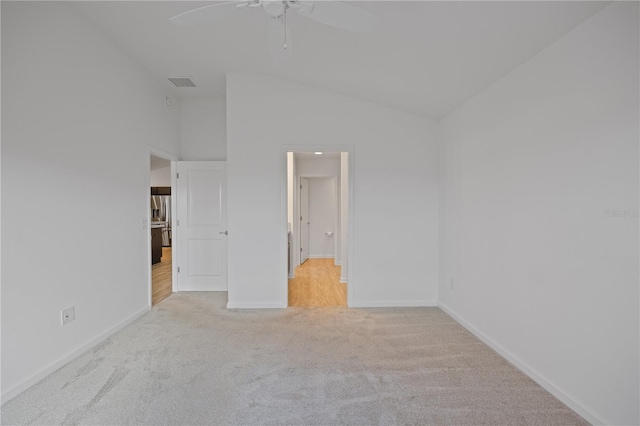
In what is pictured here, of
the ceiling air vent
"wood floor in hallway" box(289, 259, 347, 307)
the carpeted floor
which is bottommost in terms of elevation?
the carpeted floor

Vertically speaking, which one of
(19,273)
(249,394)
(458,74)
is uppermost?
(458,74)

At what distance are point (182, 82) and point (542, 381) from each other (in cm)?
468

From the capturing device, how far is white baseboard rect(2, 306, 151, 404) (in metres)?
1.93

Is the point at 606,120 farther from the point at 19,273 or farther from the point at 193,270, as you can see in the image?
the point at 193,270

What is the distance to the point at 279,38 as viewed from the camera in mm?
1740

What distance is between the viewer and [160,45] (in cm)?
294

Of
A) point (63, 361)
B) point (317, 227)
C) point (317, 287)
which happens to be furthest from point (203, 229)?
point (317, 227)

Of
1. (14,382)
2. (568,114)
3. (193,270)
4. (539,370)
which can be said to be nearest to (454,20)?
(568,114)

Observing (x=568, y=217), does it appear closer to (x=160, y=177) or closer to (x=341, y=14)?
(x=341, y=14)

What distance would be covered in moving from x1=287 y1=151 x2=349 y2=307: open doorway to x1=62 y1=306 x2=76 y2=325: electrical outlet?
2192 millimetres

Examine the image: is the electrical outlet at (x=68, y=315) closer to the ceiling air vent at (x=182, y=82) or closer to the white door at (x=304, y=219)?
the ceiling air vent at (x=182, y=82)

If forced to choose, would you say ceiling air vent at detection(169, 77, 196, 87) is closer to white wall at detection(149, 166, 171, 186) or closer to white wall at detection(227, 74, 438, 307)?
white wall at detection(227, 74, 438, 307)

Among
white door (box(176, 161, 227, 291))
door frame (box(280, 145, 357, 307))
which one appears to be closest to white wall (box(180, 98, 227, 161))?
white door (box(176, 161, 227, 291))

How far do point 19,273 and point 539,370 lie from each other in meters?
3.62
